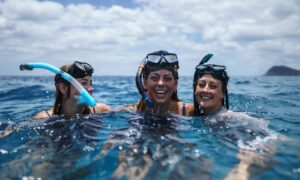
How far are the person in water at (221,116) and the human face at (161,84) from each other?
1.89ft

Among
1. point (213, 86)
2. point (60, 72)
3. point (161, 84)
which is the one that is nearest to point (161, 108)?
point (161, 84)

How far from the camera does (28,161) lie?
13.4 ft

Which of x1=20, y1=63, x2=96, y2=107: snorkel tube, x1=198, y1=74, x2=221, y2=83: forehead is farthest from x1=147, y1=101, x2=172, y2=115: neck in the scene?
x1=20, y1=63, x2=96, y2=107: snorkel tube

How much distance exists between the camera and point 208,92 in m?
5.95

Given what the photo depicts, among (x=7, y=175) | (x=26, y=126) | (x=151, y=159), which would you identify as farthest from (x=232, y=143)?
(x=26, y=126)

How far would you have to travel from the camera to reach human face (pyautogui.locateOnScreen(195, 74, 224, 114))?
596cm

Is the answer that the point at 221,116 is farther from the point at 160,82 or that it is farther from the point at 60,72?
the point at 60,72

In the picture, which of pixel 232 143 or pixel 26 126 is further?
pixel 26 126

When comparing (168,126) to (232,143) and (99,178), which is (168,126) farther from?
(99,178)

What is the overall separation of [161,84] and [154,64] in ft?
1.45

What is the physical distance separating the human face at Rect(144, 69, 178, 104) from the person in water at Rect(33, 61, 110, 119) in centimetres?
125

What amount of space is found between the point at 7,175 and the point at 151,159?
1784mm

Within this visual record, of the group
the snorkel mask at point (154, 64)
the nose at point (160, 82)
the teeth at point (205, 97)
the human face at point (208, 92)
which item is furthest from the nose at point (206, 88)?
the nose at point (160, 82)

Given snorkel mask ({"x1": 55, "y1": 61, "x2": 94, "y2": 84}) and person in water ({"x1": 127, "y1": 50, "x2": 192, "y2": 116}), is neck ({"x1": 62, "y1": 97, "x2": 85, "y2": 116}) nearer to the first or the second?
snorkel mask ({"x1": 55, "y1": 61, "x2": 94, "y2": 84})
